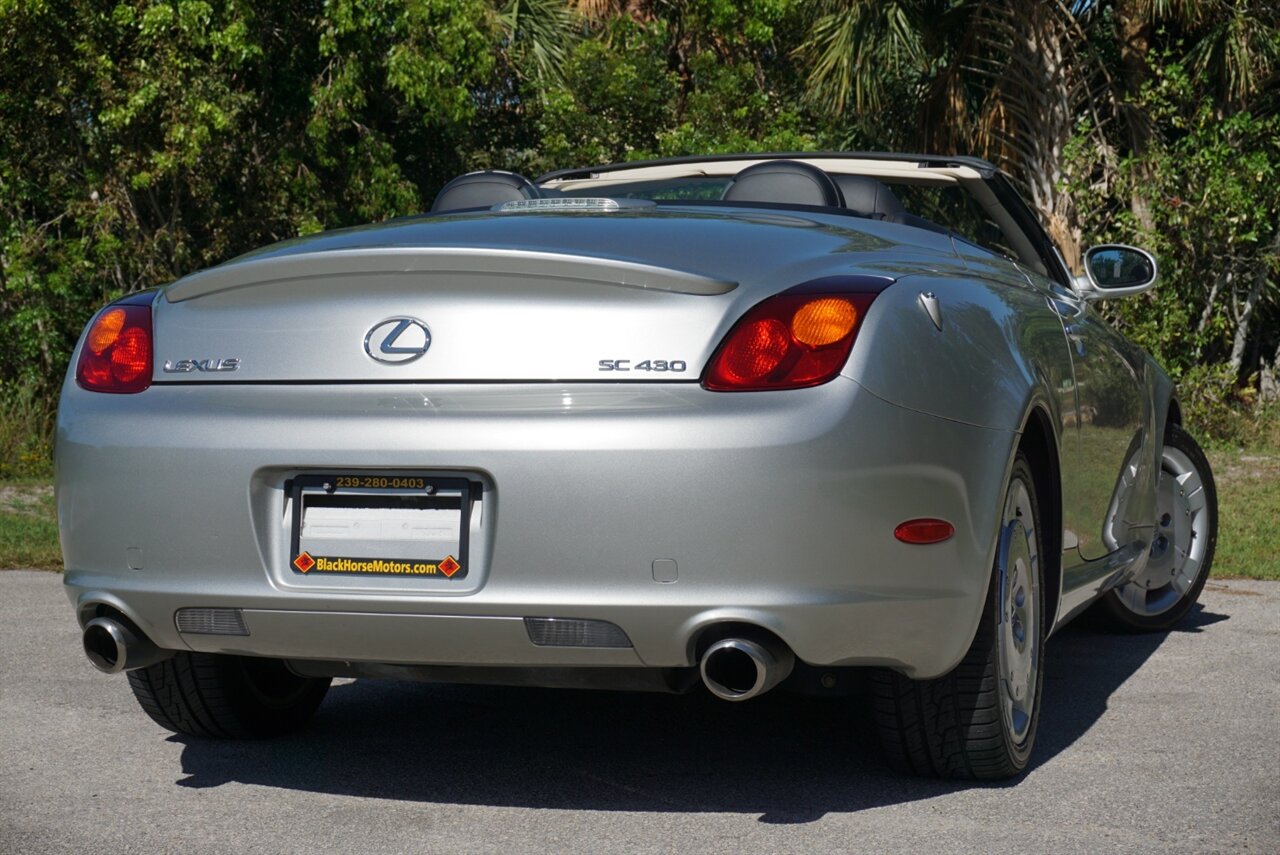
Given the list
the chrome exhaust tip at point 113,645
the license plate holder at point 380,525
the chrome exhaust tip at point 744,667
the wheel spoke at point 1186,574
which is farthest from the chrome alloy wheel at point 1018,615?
the wheel spoke at point 1186,574

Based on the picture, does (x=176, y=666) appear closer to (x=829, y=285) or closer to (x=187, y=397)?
(x=187, y=397)

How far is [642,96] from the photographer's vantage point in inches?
755

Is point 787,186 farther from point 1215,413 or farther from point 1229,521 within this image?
point 1215,413

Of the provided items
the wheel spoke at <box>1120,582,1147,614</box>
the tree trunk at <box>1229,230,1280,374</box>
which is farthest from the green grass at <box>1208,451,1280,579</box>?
the tree trunk at <box>1229,230,1280,374</box>

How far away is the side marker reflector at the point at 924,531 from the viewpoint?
10.4ft

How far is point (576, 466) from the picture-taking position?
3.07 metres

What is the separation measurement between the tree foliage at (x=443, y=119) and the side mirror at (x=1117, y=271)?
8.06 meters

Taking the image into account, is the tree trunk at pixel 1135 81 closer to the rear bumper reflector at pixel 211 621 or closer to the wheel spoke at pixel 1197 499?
→ the wheel spoke at pixel 1197 499

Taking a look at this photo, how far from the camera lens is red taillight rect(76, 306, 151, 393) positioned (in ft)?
11.4

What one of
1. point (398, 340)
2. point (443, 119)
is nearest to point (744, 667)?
point (398, 340)

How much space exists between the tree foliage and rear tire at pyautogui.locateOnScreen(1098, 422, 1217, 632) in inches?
288

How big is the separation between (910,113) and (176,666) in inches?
529

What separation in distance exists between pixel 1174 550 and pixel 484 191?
2842 mm

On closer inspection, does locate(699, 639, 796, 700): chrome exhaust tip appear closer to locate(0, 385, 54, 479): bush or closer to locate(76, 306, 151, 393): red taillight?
locate(76, 306, 151, 393): red taillight
